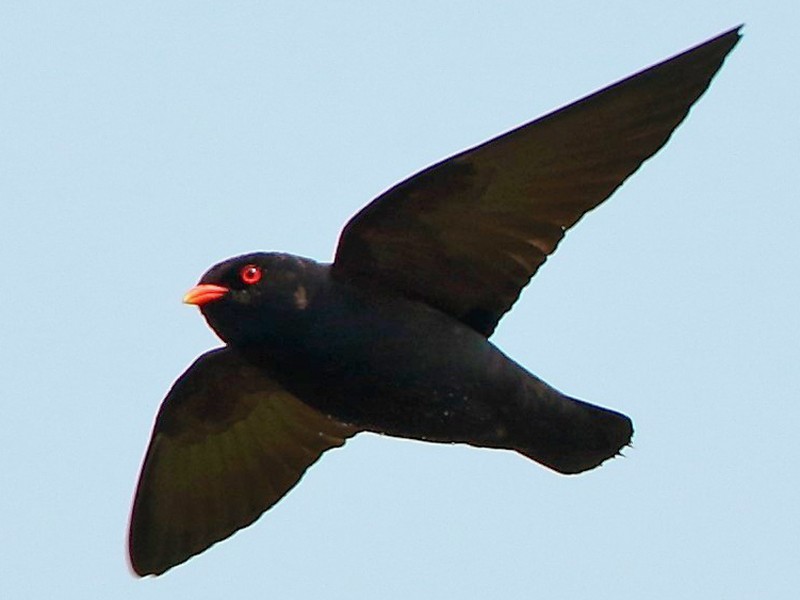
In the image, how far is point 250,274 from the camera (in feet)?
36.4

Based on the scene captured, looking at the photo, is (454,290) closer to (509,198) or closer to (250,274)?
(509,198)

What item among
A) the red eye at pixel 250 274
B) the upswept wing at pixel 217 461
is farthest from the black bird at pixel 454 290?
the upswept wing at pixel 217 461

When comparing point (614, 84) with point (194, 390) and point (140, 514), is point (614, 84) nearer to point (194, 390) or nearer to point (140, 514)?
point (194, 390)

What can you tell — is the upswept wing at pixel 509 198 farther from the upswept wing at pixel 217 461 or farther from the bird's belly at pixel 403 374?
the upswept wing at pixel 217 461

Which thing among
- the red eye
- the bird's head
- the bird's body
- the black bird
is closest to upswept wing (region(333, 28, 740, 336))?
the black bird

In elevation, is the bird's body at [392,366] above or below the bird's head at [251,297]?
below

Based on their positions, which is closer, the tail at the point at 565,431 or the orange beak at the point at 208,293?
the orange beak at the point at 208,293

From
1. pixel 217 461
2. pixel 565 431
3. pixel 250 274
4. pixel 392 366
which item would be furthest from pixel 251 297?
pixel 217 461

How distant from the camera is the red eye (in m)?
11.1

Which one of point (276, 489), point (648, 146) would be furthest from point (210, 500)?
point (648, 146)

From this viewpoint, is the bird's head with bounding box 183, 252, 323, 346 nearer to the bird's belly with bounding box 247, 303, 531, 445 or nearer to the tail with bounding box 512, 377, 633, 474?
the bird's belly with bounding box 247, 303, 531, 445

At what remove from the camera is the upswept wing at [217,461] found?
12625 mm

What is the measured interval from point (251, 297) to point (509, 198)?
137cm

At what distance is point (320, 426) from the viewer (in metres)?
12.8
